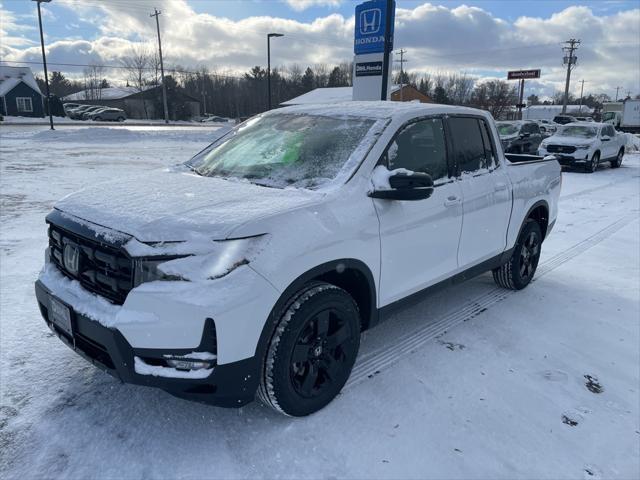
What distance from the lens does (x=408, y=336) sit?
3996mm

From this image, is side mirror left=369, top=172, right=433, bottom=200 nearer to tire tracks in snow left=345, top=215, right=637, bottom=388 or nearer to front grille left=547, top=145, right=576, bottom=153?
tire tracks in snow left=345, top=215, right=637, bottom=388

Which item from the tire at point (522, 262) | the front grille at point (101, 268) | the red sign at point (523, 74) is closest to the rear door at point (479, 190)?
the tire at point (522, 262)

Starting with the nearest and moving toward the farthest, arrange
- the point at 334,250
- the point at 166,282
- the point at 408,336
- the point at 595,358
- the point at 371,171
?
the point at 166,282 < the point at 334,250 < the point at 371,171 < the point at 595,358 < the point at 408,336

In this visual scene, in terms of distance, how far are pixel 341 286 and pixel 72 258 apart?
5.17 feet

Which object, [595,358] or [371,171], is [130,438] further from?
[595,358]

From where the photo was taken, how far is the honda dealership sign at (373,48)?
11.0 metres

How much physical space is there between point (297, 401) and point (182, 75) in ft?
310

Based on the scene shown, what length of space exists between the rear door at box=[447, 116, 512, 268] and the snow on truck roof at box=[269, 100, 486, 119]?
0.71ft

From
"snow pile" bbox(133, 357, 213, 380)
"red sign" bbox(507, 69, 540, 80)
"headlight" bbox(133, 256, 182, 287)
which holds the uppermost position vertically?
"red sign" bbox(507, 69, 540, 80)

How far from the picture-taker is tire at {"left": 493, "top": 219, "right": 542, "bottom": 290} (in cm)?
495

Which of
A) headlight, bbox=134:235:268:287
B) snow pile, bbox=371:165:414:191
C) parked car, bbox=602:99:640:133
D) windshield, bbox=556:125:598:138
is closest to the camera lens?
headlight, bbox=134:235:268:287

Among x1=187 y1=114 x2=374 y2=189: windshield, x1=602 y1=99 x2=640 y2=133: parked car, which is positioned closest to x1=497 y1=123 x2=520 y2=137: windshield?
x1=187 y1=114 x2=374 y2=189: windshield

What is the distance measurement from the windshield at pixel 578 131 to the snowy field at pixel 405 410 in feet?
47.6

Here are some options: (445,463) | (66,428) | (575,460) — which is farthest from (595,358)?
(66,428)
